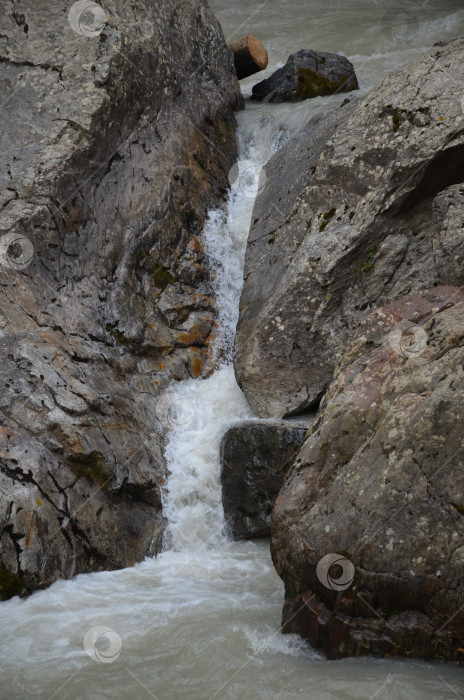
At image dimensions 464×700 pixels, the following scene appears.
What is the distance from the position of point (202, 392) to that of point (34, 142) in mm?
2838

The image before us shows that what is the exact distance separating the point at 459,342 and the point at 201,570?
2.58 metres

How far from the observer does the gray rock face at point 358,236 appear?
623 cm

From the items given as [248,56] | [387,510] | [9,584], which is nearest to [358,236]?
[387,510]

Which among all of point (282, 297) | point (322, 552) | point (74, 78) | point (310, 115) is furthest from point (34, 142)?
point (322, 552)

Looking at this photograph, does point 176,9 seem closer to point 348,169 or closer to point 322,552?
point 348,169

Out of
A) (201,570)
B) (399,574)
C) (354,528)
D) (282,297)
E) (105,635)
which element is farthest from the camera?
(282,297)

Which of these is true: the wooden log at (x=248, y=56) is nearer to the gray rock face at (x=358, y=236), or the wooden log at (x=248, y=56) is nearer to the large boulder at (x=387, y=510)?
the gray rock face at (x=358, y=236)

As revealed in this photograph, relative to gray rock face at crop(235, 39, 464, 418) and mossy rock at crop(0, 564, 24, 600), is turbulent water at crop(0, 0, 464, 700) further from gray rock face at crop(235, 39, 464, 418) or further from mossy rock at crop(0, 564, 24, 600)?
gray rock face at crop(235, 39, 464, 418)

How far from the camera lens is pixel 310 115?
934 centimetres

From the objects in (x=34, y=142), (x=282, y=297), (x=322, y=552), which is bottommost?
(x=322, y=552)

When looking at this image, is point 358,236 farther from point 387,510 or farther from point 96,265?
point 387,510

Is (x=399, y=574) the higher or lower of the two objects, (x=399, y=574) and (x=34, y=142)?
the lower

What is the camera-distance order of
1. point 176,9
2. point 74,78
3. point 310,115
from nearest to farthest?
point 74,78 → point 176,9 → point 310,115

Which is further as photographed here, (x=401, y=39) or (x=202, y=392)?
(x=401, y=39)
